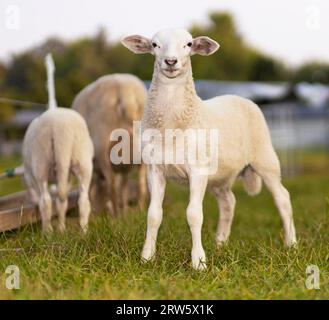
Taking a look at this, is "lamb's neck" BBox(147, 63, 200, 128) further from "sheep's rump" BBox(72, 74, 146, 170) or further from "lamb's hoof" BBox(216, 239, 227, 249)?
"sheep's rump" BBox(72, 74, 146, 170)

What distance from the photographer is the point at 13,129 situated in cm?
3619

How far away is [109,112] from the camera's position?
801 centimetres

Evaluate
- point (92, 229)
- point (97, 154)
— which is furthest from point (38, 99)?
point (92, 229)

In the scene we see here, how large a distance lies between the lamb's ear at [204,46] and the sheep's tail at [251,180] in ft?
5.51

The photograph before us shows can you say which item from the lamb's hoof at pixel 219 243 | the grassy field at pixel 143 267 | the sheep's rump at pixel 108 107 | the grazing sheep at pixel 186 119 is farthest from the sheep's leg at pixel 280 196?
the sheep's rump at pixel 108 107

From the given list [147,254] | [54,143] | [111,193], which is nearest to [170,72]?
[147,254]

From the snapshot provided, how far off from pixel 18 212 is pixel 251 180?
234cm

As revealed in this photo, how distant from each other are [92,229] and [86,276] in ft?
4.17

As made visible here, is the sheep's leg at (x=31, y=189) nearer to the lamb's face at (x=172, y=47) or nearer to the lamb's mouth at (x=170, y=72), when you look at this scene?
the lamb's face at (x=172, y=47)

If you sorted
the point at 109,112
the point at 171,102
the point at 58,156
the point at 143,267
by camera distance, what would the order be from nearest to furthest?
the point at 143,267
the point at 171,102
the point at 58,156
the point at 109,112

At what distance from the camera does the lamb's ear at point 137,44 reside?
5148mm

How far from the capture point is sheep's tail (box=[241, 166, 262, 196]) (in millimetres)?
6484

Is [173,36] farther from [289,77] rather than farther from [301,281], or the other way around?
[289,77]

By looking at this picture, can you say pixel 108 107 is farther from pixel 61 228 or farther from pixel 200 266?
pixel 200 266
